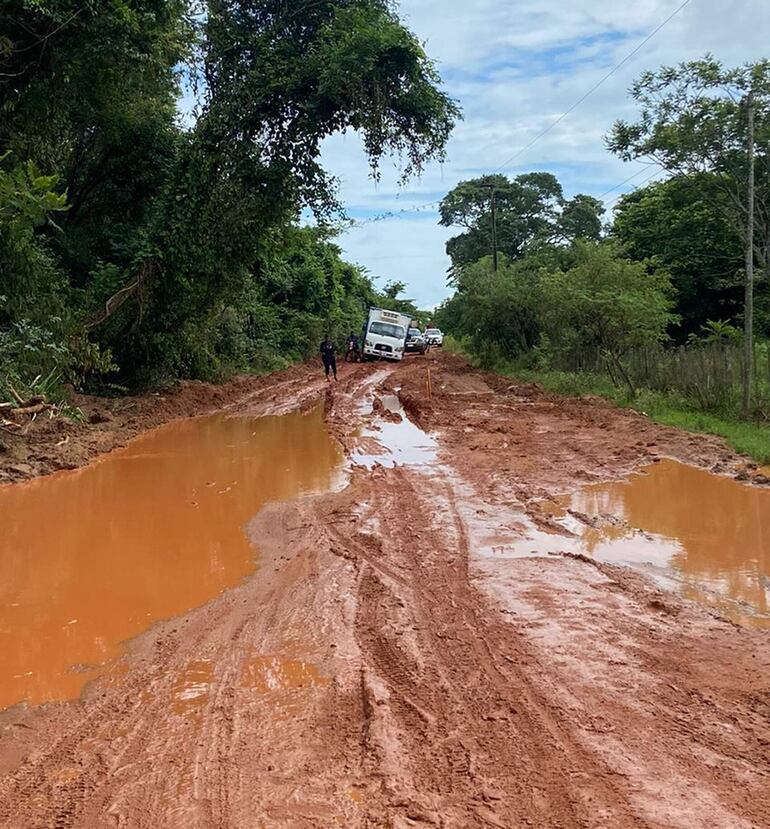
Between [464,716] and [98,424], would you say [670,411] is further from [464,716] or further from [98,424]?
[464,716]

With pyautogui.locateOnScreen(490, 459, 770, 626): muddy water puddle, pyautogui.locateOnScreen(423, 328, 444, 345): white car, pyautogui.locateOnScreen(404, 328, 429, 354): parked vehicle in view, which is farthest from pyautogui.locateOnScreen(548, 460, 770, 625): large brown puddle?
pyautogui.locateOnScreen(423, 328, 444, 345): white car

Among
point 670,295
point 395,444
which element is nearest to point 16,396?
point 395,444

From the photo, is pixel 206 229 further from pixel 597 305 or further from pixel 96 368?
pixel 597 305

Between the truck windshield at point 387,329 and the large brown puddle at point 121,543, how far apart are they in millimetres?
22371

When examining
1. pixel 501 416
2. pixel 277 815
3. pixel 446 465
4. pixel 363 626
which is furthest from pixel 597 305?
pixel 277 815

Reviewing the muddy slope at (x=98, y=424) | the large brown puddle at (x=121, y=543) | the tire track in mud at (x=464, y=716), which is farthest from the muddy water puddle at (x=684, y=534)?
the muddy slope at (x=98, y=424)

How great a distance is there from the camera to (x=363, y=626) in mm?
5227

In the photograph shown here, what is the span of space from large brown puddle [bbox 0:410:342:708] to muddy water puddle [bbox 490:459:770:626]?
10.7ft

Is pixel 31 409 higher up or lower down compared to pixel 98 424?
higher up

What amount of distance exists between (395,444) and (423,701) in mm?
9362

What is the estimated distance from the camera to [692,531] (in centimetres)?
775

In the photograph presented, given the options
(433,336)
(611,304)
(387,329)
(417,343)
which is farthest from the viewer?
(433,336)

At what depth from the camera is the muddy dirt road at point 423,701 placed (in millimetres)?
3109

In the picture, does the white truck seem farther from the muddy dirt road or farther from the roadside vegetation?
the muddy dirt road
